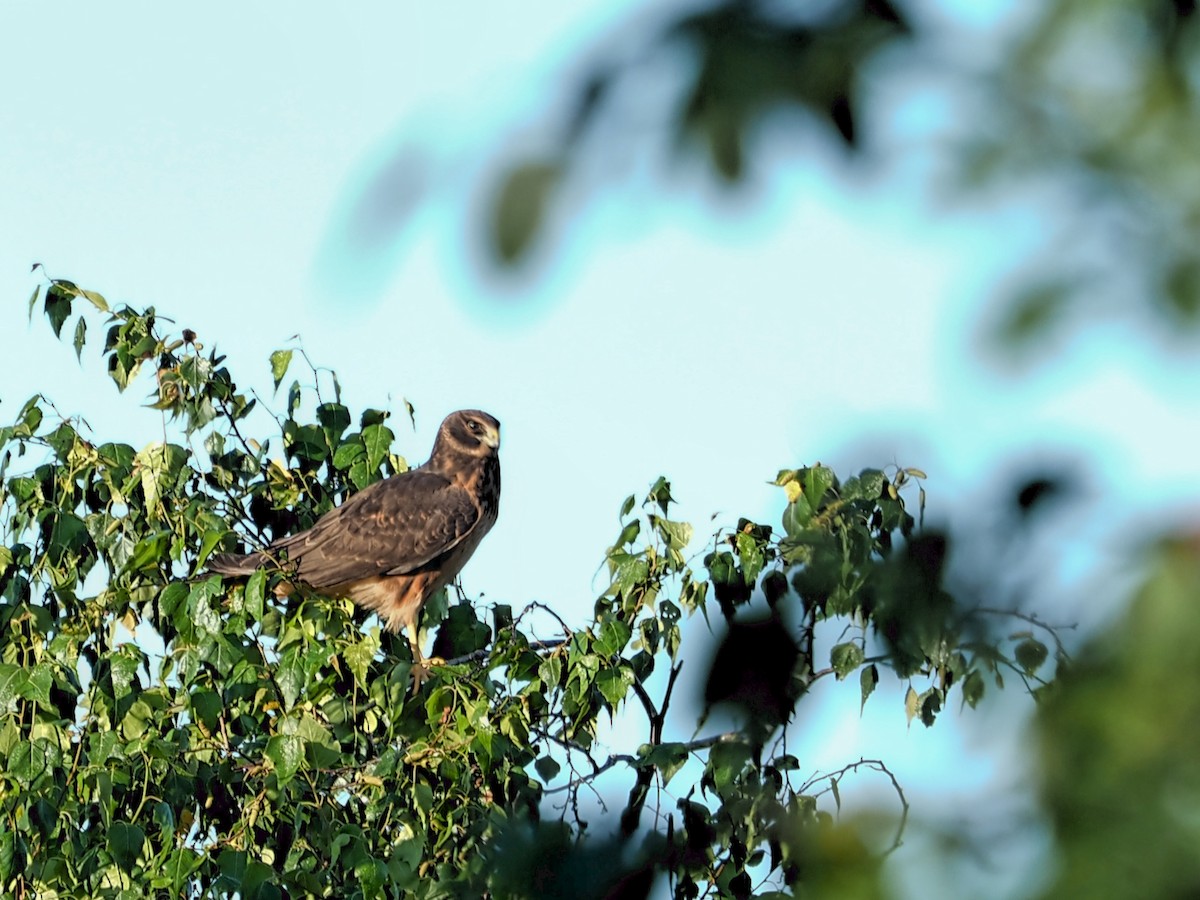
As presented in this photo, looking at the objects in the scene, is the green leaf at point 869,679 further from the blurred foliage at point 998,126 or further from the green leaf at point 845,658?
the blurred foliage at point 998,126

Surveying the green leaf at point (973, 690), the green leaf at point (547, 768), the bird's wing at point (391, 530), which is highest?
the bird's wing at point (391, 530)

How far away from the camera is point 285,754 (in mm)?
4391

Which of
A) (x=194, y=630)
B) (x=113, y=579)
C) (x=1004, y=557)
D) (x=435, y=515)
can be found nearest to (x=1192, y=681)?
(x=1004, y=557)

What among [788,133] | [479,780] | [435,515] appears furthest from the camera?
[435,515]

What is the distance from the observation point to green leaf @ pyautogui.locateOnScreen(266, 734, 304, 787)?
14.3ft

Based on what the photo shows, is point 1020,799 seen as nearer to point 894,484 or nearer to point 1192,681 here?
point 1192,681

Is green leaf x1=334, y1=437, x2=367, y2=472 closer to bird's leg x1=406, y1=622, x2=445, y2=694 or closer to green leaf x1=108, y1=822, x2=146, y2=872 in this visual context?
bird's leg x1=406, y1=622, x2=445, y2=694

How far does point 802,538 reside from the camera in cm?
162

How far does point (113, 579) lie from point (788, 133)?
444cm

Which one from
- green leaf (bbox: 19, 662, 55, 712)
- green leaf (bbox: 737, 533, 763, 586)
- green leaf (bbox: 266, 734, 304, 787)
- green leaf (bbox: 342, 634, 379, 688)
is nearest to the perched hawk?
green leaf (bbox: 342, 634, 379, 688)

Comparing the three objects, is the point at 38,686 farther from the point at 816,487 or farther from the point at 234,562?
the point at 816,487

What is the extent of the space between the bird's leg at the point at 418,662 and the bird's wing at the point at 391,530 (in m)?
0.32

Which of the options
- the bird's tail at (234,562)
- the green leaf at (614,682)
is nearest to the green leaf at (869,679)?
the green leaf at (614,682)

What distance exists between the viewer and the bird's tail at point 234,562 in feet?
17.8
